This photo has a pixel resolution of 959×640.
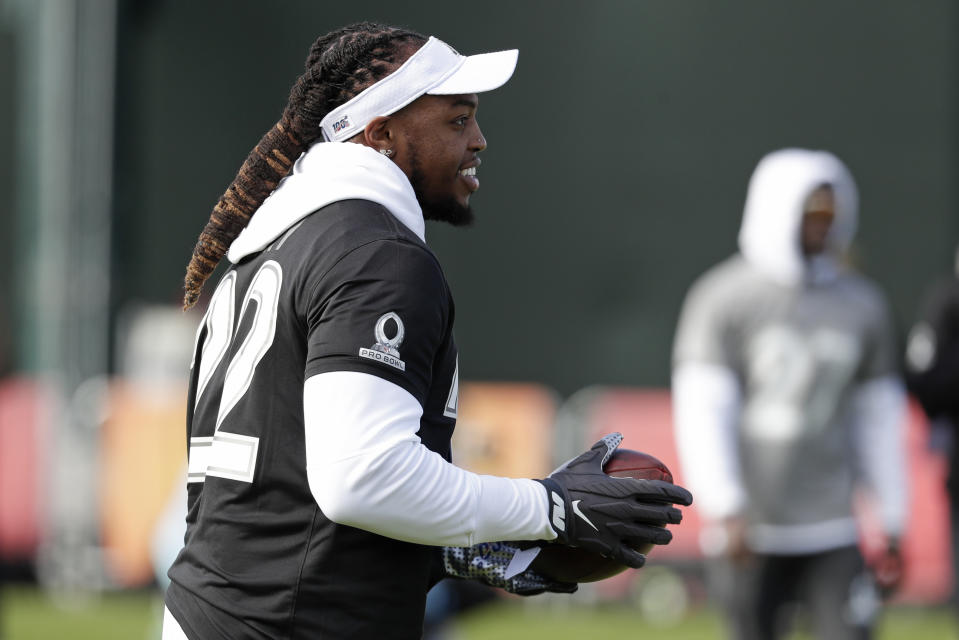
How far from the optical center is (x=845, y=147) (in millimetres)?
10938

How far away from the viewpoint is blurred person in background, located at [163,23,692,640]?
99.9 inches

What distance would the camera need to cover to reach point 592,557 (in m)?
2.96

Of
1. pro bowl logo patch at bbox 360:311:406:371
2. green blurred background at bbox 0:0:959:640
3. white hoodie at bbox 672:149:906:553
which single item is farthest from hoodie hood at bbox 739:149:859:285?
green blurred background at bbox 0:0:959:640

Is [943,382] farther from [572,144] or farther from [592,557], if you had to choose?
[572,144]

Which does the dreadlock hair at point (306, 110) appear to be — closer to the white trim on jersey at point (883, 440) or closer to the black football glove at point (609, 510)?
the black football glove at point (609, 510)

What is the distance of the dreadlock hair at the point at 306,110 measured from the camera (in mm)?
2914

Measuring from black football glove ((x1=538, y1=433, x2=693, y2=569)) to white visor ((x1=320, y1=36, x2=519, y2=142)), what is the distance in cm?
80

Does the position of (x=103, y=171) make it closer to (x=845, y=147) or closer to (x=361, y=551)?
(x=845, y=147)

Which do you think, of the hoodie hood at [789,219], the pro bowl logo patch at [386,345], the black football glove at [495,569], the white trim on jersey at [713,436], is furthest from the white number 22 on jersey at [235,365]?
the hoodie hood at [789,219]

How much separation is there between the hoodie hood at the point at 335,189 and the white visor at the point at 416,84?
2.4 inches

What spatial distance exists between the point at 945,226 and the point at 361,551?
9092mm

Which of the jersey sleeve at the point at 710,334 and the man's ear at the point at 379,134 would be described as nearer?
the man's ear at the point at 379,134

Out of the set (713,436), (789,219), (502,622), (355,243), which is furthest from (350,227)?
(502,622)

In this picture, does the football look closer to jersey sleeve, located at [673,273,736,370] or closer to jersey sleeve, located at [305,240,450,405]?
jersey sleeve, located at [305,240,450,405]
